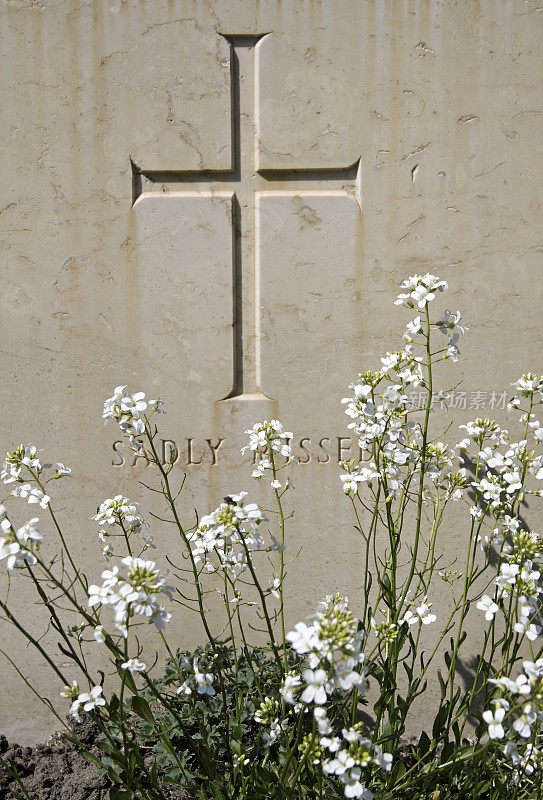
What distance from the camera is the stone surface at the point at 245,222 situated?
91.6 inches

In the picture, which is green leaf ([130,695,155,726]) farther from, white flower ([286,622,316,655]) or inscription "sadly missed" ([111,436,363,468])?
inscription "sadly missed" ([111,436,363,468])

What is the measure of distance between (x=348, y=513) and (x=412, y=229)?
98 cm

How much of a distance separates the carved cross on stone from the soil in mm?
1311

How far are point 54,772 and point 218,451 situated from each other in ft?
3.81

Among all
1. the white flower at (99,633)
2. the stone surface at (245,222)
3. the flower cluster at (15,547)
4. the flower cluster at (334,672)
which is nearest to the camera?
the flower cluster at (334,672)

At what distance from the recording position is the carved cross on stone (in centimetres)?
239

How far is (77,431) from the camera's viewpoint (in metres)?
2.49

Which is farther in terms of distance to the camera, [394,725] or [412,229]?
[412,229]

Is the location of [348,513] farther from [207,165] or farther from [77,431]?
[207,165]

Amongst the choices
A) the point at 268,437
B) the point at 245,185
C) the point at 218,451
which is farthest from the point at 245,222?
the point at 268,437

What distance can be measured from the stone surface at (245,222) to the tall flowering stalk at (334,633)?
14 cm

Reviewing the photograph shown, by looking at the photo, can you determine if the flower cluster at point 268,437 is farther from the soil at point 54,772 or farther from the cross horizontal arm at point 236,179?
the soil at point 54,772

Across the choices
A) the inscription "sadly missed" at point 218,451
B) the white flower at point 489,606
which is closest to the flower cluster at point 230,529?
the white flower at point 489,606

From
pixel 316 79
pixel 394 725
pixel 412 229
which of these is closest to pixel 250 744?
pixel 394 725
